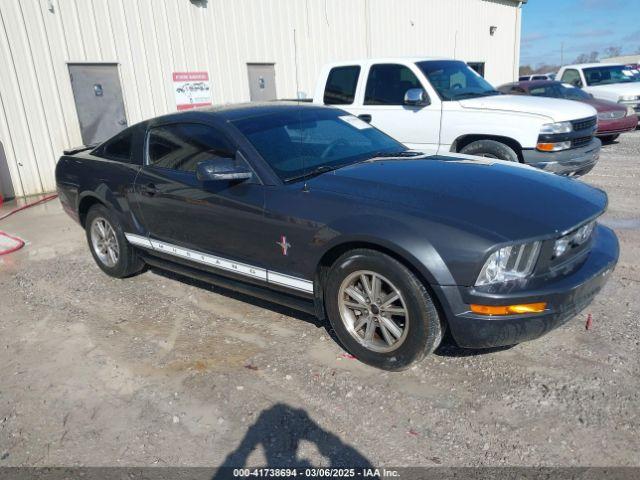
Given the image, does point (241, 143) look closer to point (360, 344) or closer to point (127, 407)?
point (360, 344)

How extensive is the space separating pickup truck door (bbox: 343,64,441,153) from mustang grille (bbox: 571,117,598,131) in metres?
1.61

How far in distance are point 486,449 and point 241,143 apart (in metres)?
2.42

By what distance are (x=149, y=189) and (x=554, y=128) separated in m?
4.57

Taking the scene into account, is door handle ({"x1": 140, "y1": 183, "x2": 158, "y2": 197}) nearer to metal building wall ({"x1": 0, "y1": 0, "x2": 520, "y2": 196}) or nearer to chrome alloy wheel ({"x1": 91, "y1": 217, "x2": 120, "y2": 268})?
chrome alloy wheel ({"x1": 91, "y1": 217, "x2": 120, "y2": 268})

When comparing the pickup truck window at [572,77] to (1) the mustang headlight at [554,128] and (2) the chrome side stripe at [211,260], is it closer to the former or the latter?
(1) the mustang headlight at [554,128]

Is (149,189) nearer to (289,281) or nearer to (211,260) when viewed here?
(211,260)

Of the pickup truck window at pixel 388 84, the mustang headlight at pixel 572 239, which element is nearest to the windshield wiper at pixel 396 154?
the mustang headlight at pixel 572 239

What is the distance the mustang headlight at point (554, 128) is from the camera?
5.91 m

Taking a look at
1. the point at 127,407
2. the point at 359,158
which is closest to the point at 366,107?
the point at 359,158

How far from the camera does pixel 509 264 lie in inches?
104

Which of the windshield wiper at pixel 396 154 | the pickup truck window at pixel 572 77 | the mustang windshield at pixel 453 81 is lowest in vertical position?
the pickup truck window at pixel 572 77

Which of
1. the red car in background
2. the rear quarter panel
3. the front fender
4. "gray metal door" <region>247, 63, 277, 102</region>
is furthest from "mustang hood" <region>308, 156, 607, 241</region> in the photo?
"gray metal door" <region>247, 63, 277, 102</region>

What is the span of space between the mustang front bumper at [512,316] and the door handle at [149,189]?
2.52m

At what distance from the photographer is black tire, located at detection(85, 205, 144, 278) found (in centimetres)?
462
